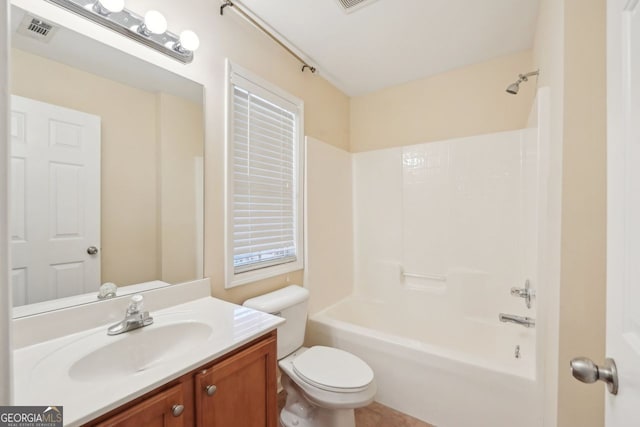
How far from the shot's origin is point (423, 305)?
2.40m

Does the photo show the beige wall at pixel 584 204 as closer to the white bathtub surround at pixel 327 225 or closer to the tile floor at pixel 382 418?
the tile floor at pixel 382 418

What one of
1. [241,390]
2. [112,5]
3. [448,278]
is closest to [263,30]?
[112,5]

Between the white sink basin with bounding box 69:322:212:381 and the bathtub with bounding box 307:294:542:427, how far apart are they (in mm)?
1082

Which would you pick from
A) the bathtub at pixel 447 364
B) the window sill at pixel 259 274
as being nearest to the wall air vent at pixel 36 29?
the window sill at pixel 259 274

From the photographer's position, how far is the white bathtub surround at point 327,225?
7.13 ft

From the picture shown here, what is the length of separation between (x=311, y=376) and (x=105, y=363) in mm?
909

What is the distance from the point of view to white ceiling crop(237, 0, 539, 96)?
162 cm

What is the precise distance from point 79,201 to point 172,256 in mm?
444

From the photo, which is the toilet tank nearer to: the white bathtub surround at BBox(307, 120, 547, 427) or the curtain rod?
the white bathtub surround at BBox(307, 120, 547, 427)

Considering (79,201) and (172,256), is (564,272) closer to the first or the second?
(172,256)

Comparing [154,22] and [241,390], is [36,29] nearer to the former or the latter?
[154,22]

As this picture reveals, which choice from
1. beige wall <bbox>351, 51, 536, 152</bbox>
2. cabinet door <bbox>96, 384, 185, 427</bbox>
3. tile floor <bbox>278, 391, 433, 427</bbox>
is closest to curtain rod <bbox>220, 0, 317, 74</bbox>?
beige wall <bbox>351, 51, 536, 152</bbox>

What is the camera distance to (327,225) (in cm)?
239
